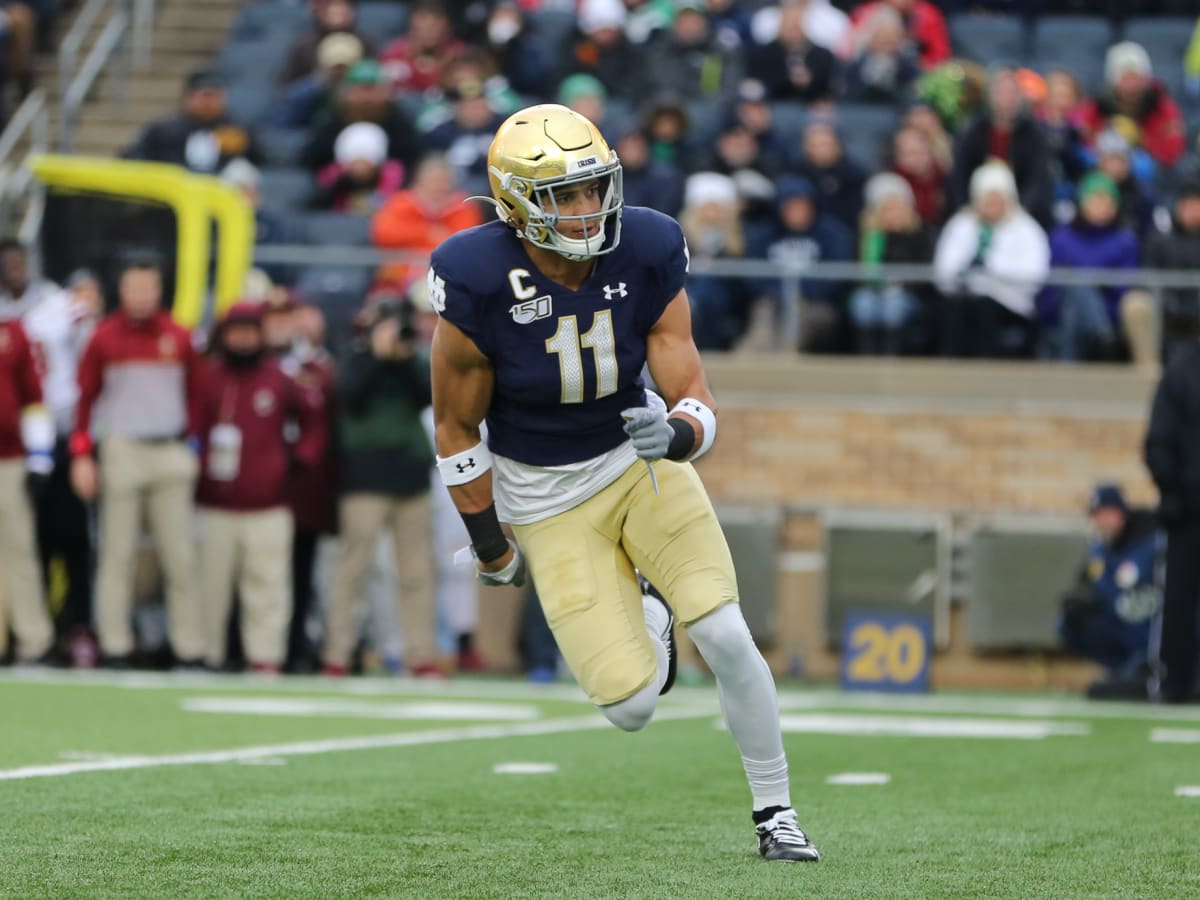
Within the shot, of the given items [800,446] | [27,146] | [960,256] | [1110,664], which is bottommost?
[1110,664]

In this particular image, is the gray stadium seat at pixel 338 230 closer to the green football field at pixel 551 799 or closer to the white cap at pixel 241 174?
the white cap at pixel 241 174

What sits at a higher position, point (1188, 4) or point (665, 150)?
point (1188, 4)

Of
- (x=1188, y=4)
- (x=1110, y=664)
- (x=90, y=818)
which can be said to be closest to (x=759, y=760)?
(x=90, y=818)

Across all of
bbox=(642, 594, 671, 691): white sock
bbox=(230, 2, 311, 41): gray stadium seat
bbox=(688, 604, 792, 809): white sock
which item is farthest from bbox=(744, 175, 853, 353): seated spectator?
bbox=(688, 604, 792, 809): white sock

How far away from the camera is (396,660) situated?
13094 mm

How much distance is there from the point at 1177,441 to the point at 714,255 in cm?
324

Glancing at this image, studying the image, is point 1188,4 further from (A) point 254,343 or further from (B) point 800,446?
(A) point 254,343

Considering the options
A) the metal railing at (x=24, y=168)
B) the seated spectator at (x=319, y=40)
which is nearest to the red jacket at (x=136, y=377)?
the metal railing at (x=24, y=168)

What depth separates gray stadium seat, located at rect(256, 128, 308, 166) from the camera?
16.2m

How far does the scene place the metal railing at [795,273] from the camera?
1297 cm

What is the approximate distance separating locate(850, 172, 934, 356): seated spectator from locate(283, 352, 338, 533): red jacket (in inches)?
122

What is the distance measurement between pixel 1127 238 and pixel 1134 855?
8.11m

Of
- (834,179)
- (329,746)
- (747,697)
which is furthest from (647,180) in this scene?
(747,697)

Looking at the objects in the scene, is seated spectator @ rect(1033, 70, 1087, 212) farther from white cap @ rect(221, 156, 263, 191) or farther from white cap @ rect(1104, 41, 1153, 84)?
white cap @ rect(221, 156, 263, 191)
